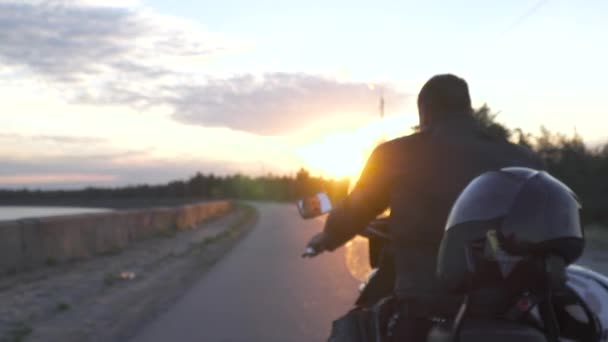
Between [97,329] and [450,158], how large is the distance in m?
7.12

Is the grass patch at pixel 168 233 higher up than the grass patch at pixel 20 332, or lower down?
lower down

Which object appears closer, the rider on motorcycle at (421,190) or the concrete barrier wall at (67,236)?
the rider on motorcycle at (421,190)

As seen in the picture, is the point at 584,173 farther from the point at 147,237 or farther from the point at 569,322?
the point at 569,322

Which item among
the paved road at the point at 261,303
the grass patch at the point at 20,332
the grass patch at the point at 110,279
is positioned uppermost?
the grass patch at the point at 20,332

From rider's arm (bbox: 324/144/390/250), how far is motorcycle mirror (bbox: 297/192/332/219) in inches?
25.1

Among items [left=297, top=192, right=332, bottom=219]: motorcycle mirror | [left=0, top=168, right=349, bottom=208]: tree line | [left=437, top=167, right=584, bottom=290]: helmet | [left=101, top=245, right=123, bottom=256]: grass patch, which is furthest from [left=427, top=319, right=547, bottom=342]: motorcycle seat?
[left=0, top=168, right=349, bottom=208]: tree line

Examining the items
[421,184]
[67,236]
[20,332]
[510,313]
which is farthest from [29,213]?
[510,313]

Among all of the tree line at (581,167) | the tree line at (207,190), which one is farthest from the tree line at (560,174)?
the tree line at (207,190)

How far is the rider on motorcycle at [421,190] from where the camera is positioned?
3555 mm

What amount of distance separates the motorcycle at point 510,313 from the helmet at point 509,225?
150 mm

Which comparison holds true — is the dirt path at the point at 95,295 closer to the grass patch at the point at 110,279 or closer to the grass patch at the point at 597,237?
the grass patch at the point at 110,279

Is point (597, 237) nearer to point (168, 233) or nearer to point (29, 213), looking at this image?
point (168, 233)

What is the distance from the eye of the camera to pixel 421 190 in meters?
3.63

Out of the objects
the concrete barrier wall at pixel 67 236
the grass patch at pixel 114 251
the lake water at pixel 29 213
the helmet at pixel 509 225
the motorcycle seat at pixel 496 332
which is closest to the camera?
the motorcycle seat at pixel 496 332
